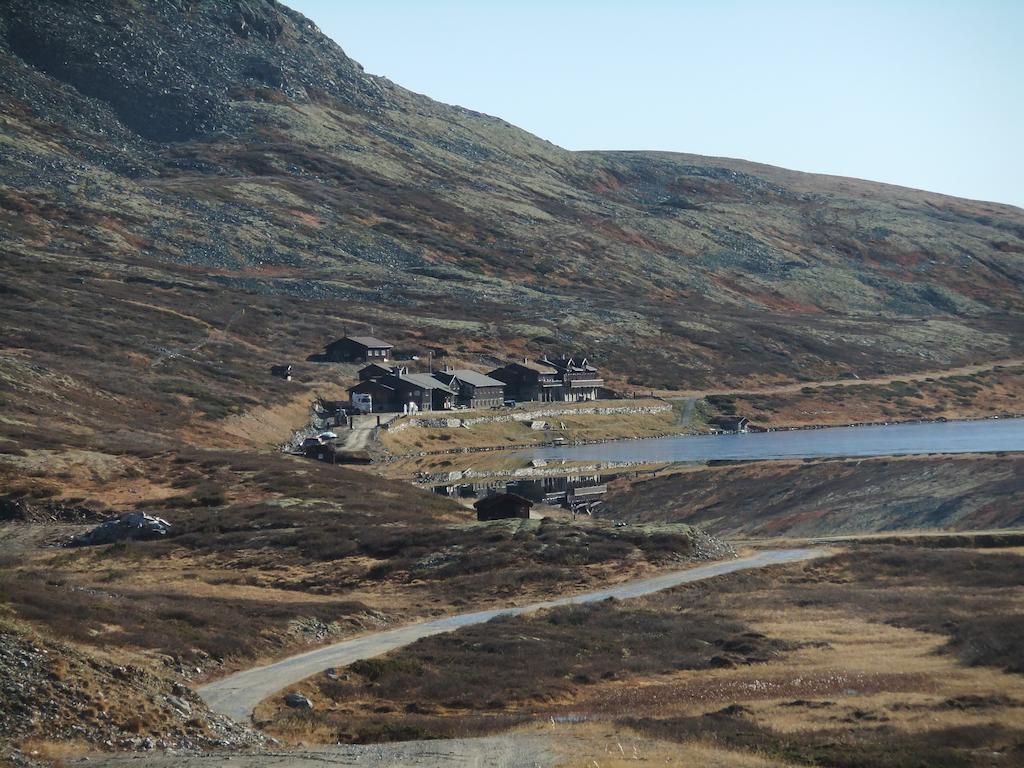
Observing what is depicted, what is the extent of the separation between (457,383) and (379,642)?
102415 mm

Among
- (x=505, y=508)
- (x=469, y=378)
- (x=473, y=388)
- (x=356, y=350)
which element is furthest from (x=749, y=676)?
(x=356, y=350)

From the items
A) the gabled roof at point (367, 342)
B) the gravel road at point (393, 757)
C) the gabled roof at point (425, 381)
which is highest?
the gabled roof at point (367, 342)

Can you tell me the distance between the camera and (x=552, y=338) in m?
187

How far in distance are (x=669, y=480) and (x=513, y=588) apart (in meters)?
46.5

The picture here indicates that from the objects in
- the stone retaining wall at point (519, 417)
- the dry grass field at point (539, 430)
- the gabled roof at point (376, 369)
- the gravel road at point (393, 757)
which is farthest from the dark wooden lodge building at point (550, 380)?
the gravel road at point (393, 757)

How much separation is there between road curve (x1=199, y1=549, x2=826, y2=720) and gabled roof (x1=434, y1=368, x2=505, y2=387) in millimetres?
83351

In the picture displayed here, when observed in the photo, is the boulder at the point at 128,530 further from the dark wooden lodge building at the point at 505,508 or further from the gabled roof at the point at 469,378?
the gabled roof at the point at 469,378

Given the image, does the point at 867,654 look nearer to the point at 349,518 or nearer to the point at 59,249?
the point at 349,518

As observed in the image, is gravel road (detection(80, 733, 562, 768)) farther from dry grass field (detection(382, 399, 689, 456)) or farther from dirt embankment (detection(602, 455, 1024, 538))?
dry grass field (detection(382, 399, 689, 456))

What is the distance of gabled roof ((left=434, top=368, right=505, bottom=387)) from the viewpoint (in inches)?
5797

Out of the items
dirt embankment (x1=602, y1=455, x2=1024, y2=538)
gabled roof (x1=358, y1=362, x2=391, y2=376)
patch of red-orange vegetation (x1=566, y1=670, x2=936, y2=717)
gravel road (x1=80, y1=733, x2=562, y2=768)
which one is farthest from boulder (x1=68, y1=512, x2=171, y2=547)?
gabled roof (x1=358, y1=362, x2=391, y2=376)

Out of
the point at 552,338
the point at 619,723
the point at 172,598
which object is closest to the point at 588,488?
the point at 172,598

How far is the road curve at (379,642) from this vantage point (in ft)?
117

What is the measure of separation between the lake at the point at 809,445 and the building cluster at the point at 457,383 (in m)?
18.1
